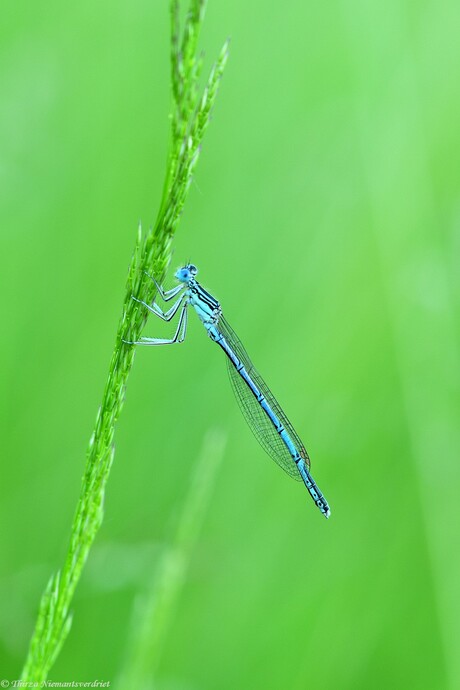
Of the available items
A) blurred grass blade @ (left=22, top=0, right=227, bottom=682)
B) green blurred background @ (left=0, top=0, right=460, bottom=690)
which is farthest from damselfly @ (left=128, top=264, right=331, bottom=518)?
blurred grass blade @ (left=22, top=0, right=227, bottom=682)

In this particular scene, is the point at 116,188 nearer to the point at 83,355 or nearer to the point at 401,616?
the point at 83,355

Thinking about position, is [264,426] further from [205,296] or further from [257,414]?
[205,296]

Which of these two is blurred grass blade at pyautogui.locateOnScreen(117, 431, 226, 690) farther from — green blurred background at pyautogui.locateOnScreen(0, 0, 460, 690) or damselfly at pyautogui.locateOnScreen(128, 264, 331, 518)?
damselfly at pyautogui.locateOnScreen(128, 264, 331, 518)

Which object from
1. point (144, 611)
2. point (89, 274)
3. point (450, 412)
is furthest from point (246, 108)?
point (144, 611)

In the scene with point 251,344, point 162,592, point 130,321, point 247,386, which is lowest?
point 162,592

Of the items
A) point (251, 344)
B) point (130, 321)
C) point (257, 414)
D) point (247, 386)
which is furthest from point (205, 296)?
point (130, 321)

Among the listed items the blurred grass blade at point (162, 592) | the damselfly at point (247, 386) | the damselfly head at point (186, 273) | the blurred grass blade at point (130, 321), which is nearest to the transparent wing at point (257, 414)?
the damselfly at point (247, 386)
